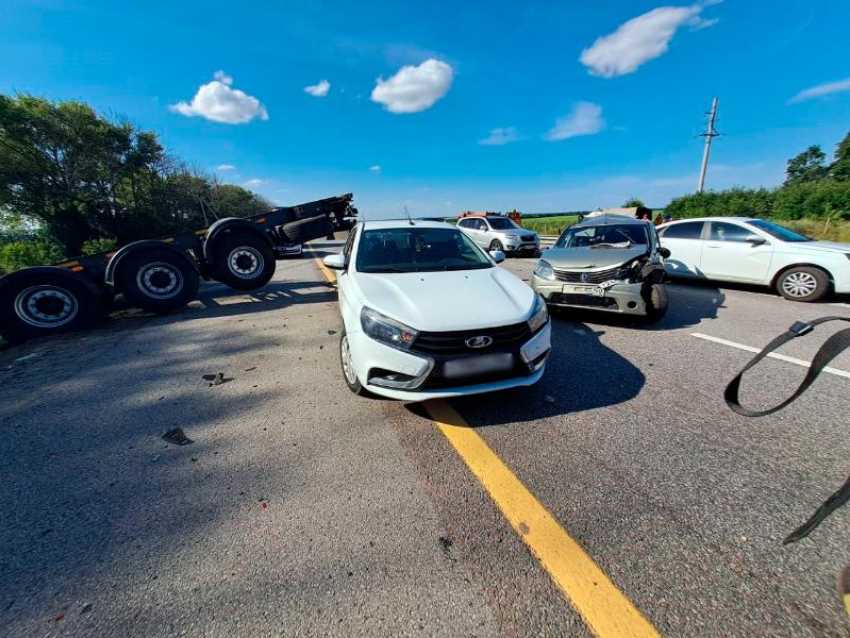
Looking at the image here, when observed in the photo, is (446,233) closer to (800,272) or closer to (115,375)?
(115,375)

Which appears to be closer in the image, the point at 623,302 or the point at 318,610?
the point at 318,610

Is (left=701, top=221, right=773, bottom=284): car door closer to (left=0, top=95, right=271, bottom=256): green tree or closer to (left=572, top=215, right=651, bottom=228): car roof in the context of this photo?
(left=572, top=215, right=651, bottom=228): car roof

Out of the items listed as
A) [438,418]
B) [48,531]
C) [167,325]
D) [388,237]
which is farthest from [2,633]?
[167,325]

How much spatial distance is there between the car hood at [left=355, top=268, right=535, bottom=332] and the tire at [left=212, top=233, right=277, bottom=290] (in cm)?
498

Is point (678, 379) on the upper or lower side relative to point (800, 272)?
lower

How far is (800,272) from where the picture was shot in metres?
Answer: 6.10

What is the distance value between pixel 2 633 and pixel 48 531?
599 millimetres

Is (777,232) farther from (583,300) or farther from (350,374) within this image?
(350,374)

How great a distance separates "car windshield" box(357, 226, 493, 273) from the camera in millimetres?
3619

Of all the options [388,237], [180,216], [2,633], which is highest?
[180,216]

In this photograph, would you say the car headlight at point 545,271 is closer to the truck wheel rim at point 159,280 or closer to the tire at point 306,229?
the tire at point 306,229

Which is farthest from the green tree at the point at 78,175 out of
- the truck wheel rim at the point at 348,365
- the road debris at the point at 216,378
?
the truck wheel rim at the point at 348,365

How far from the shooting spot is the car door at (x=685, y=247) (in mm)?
7344

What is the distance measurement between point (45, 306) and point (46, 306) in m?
0.01
